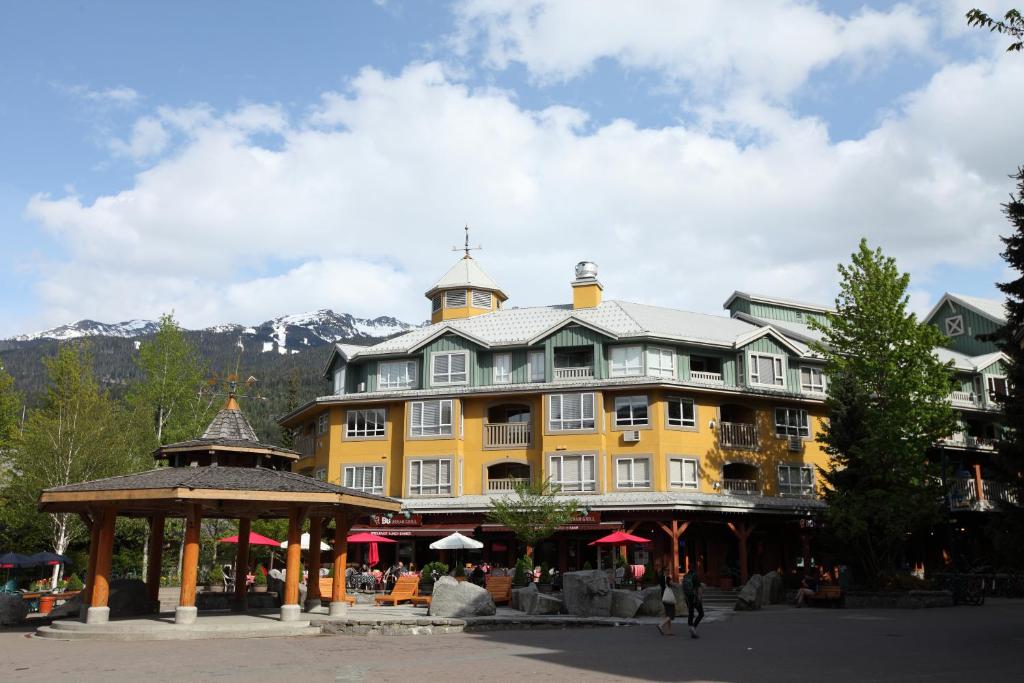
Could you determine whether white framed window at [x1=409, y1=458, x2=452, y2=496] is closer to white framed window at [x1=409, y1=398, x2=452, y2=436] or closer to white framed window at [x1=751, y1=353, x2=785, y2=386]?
white framed window at [x1=409, y1=398, x2=452, y2=436]

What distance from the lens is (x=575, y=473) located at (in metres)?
42.4

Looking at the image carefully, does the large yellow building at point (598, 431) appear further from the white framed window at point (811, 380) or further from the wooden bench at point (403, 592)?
the wooden bench at point (403, 592)

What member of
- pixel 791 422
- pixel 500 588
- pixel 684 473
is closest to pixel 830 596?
pixel 684 473

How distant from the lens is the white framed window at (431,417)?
145ft

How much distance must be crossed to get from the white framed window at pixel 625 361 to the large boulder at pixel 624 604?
59.9 feet

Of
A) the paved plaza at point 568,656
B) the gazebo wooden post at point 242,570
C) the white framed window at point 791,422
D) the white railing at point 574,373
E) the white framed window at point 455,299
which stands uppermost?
the white framed window at point 455,299

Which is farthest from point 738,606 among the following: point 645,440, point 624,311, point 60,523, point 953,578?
point 60,523

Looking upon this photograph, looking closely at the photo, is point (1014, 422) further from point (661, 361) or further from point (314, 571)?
point (314, 571)

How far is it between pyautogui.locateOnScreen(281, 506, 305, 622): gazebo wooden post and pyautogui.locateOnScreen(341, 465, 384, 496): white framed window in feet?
72.5

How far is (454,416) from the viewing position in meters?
44.1

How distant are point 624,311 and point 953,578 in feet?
65.0

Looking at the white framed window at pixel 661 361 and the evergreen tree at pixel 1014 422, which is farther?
the white framed window at pixel 661 361

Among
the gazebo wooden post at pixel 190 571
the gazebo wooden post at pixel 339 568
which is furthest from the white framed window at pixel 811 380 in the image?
the gazebo wooden post at pixel 190 571

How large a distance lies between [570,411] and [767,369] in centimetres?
1020
